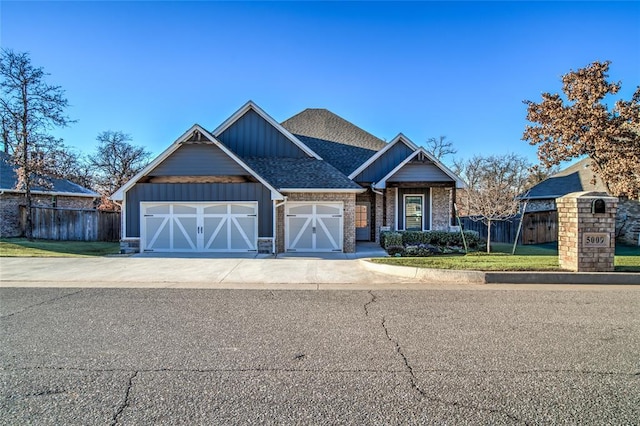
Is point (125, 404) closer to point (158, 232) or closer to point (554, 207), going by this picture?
point (158, 232)

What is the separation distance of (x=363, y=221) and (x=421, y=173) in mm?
4050

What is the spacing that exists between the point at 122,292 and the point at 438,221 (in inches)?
644

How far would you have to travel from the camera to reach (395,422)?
3.03 meters

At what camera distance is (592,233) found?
9.68 meters

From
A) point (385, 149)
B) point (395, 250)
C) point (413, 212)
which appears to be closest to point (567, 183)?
point (413, 212)

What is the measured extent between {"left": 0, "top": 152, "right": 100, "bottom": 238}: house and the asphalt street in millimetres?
19951

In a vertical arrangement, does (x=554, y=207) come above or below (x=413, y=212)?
above

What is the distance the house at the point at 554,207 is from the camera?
742 inches

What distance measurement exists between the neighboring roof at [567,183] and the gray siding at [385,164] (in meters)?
8.87

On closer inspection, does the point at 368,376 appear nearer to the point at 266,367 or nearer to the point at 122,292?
the point at 266,367

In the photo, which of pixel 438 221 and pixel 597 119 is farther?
pixel 438 221

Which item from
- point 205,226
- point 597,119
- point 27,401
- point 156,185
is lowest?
point 27,401

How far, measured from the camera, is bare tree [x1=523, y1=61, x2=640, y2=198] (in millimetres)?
16016

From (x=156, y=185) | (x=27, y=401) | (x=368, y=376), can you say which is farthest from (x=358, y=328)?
(x=156, y=185)
